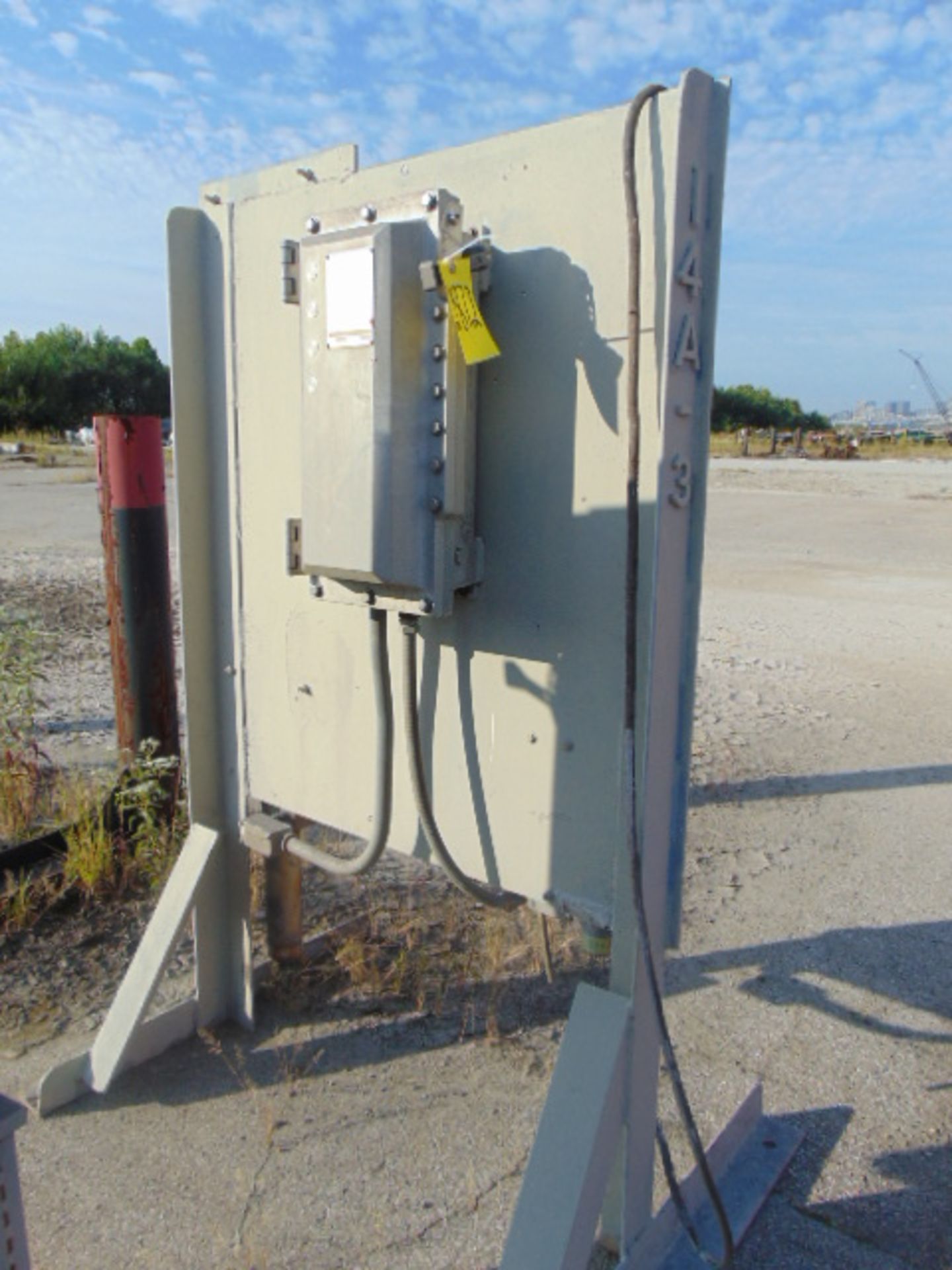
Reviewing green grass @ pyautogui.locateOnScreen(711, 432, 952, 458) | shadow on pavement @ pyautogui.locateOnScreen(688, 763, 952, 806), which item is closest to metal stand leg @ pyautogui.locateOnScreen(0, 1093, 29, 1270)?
shadow on pavement @ pyautogui.locateOnScreen(688, 763, 952, 806)

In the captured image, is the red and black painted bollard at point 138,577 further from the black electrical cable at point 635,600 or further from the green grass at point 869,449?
the green grass at point 869,449

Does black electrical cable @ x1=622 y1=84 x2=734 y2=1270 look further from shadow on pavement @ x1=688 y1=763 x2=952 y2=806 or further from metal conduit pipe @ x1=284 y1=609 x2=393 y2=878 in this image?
shadow on pavement @ x1=688 y1=763 x2=952 y2=806

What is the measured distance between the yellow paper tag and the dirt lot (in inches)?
69.7

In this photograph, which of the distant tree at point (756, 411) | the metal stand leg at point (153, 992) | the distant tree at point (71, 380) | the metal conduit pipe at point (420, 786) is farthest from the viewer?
the distant tree at point (756, 411)

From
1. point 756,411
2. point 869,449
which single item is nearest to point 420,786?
point 869,449

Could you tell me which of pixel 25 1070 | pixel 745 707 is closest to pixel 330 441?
pixel 25 1070

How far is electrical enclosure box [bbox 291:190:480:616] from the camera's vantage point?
1.73 meters

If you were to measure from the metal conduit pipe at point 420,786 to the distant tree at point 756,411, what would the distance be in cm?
5546

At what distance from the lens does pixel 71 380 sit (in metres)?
42.7

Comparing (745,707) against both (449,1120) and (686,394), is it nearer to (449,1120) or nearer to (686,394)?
(449,1120)

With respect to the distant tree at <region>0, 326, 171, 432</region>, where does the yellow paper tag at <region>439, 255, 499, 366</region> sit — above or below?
below

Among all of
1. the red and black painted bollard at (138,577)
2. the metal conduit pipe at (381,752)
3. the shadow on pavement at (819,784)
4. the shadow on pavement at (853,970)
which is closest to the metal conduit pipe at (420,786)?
the metal conduit pipe at (381,752)

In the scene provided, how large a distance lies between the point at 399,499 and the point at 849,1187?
5.96 feet

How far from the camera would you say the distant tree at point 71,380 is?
40.6 metres
